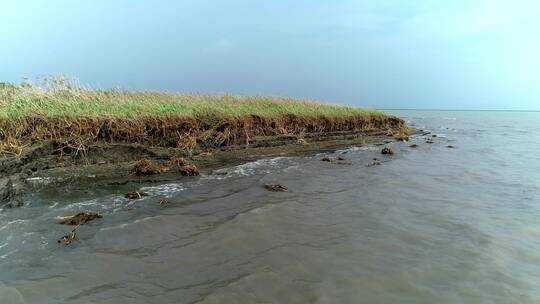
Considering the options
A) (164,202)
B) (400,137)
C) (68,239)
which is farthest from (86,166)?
(400,137)

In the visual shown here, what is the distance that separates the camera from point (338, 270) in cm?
585

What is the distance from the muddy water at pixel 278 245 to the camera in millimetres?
5238

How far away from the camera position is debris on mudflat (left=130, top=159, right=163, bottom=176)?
38.4ft

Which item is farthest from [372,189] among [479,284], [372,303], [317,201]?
[372,303]

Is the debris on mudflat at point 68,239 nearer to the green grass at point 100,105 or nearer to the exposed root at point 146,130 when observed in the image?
the exposed root at point 146,130

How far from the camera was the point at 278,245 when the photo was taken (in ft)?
22.5

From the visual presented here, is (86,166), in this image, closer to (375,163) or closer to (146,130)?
(146,130)

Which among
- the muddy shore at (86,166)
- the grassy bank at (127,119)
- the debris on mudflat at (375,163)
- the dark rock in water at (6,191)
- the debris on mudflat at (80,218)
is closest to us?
the debris on mudflat at (80,218)

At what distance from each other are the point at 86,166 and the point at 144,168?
1836 millimetres

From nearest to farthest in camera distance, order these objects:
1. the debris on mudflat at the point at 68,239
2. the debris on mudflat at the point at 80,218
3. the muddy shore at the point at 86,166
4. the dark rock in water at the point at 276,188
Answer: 1. the debris on mudflat at the point at 68,239
2. the debris on mudflat at the point at 80,218
3. the muddy shore at the point at 86,166
4. the dark rock in water at the point at 276,188

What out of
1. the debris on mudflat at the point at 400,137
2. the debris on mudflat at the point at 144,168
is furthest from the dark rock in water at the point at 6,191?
the debris on mudflat at the point at 400,137

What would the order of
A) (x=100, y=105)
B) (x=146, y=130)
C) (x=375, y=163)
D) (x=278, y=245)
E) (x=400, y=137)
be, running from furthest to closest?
(x=400, y=137) < (x=375, y=163) < (x=100, y=105) < (x=146, y=130) < (x=278, y=245)

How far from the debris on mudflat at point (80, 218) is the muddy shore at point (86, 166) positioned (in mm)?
1930

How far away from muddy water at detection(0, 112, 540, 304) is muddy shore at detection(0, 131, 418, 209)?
541 millimetres
